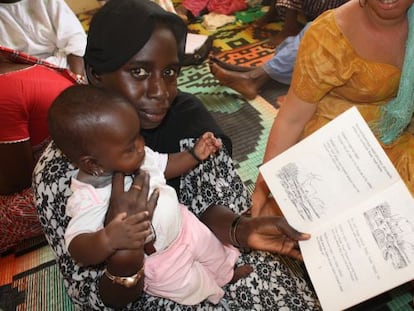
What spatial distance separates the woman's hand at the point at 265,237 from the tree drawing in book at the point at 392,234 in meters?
0.24

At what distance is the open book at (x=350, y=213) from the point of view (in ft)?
2.69

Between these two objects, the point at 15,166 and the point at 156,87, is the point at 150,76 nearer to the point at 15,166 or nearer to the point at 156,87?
the point at 156,87

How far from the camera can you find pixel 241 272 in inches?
46.4

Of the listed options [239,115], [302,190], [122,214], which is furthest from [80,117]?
[239,115]

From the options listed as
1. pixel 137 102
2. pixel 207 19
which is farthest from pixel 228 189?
pixel 207 19

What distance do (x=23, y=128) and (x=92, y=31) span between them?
2.40 feet

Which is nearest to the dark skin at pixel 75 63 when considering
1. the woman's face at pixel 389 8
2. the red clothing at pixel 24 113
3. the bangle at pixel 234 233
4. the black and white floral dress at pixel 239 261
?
the red clothing at pixel 24 113

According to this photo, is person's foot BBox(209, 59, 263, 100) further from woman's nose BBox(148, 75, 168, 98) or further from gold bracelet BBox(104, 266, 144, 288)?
gold bracelet BBox(104, 266, 144, 288)

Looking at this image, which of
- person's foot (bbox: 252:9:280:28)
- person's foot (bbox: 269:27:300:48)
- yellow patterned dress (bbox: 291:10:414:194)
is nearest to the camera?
yellow patterned dress (bbox: 291:10:414:194)

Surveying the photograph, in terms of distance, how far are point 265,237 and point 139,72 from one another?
54cm

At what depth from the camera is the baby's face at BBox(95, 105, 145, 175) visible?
82cm

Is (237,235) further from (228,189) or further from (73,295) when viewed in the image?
A: (73,295)

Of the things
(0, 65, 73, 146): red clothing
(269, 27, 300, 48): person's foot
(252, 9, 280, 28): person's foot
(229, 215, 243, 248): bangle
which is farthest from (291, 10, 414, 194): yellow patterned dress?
(252, 9, 280, 28): person's foot

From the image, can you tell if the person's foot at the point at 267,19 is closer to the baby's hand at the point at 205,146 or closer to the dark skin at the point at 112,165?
the baby's hand at the point at 205,146
